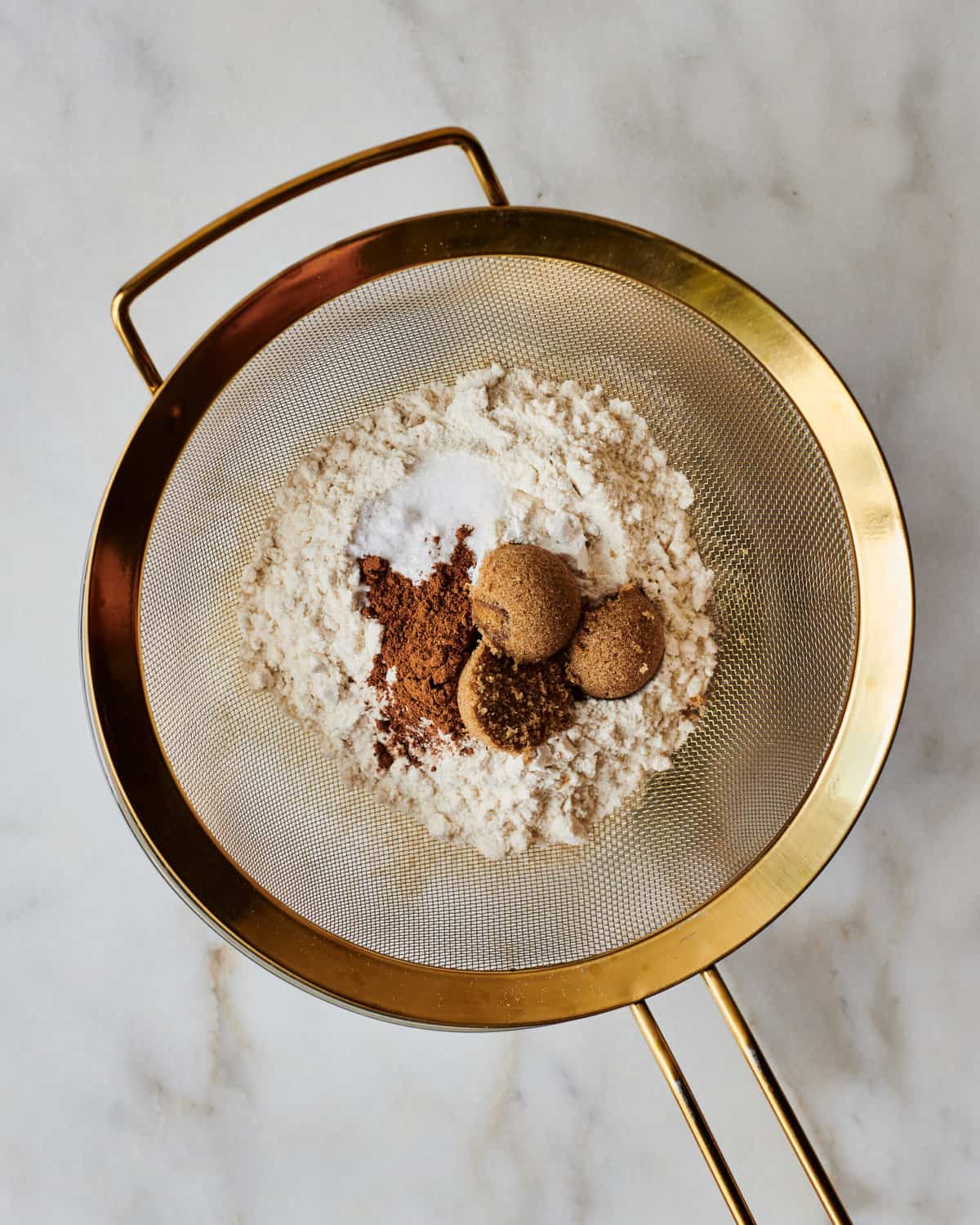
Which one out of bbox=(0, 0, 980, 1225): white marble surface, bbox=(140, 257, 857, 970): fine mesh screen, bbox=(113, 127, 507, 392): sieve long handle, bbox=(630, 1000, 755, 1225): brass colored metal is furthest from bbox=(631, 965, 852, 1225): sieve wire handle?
bbox=(113, 127, 507, 392): sieve long handle

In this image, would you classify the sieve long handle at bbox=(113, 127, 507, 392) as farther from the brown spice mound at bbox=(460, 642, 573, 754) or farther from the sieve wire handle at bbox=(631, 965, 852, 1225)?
the sieve wire handle at bbox=(631, 965, 852, 1225)

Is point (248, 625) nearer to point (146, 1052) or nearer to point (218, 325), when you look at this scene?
point (218, 325)

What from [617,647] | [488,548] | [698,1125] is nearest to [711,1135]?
[698,1125]

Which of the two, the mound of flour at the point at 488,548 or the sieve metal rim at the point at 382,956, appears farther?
the mound of flour at the point at 488,548

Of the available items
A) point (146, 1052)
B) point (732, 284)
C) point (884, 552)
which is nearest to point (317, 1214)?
point (146, 1052)

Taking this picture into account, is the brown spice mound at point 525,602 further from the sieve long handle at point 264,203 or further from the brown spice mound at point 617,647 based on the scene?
the sieve long handle at point 264,203

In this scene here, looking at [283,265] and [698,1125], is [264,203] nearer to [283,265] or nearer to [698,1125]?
[283,265]

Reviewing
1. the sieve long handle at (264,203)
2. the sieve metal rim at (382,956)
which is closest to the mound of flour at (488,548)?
the sieve metal rim at (382,956)
